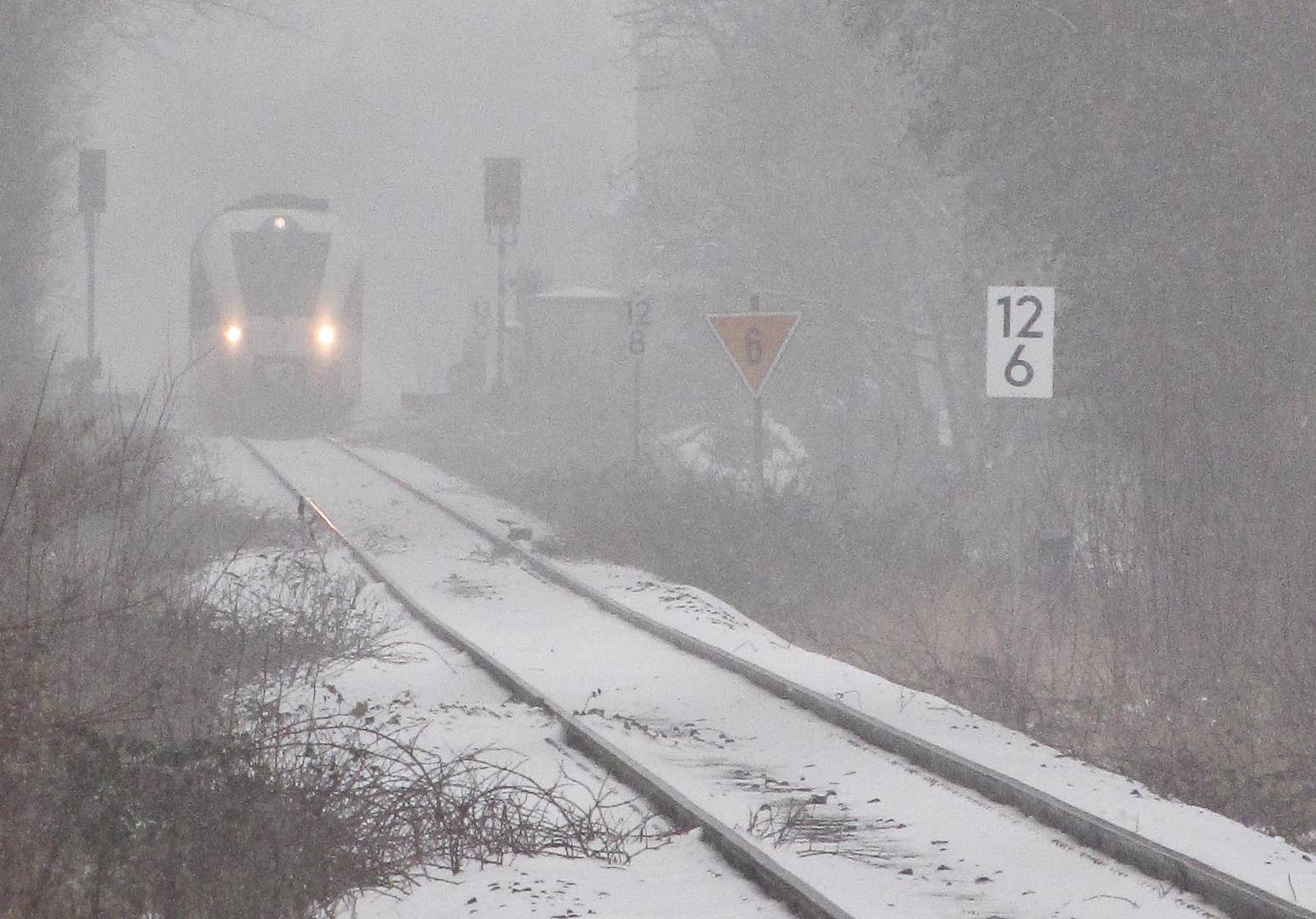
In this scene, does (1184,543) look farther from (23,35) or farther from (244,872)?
(23,35)

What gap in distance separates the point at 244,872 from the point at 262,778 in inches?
23.1

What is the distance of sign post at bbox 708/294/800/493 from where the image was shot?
16828mm

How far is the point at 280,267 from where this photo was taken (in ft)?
102

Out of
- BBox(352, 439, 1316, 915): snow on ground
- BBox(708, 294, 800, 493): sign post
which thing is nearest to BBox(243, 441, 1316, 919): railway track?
BBox(352, 439, 1316, 915): snow on ground

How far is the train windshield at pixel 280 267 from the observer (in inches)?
1216

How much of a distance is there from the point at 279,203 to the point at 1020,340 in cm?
2207

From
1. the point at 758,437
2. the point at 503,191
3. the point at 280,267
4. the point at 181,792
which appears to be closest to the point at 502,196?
the point at 503,191

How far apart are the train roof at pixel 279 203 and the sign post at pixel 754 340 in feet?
52.0

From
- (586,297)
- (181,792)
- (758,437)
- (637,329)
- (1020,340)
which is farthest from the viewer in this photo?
(586,297)

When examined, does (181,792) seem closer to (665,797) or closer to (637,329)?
(665,797)

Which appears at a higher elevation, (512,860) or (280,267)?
(280,267)

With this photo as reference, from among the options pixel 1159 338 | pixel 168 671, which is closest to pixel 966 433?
pixel 1159 338

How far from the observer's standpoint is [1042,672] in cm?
1149

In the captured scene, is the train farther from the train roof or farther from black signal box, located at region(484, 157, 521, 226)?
black signal box, located at region(484, 157, 521, 226)
